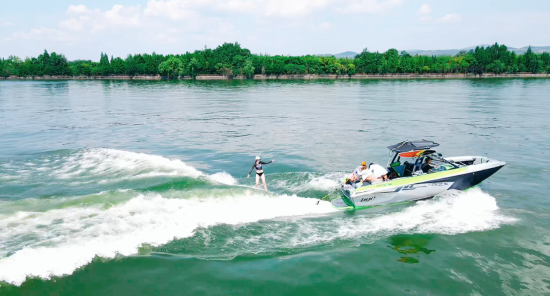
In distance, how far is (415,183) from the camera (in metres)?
16.4

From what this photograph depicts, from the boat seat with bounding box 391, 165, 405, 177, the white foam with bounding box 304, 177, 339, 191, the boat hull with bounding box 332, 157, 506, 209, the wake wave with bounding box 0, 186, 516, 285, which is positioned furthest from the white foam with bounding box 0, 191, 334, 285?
the boat seat with bounding box 391, 165, 405, 177

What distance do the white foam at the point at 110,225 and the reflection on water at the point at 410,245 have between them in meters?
3.53

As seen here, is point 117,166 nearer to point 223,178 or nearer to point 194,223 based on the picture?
point 223,178

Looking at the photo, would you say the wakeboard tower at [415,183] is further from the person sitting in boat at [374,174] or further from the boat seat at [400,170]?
the person sitting in boat at [374,174]

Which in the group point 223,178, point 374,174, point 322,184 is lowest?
point 322,184

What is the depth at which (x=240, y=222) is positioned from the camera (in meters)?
14.7

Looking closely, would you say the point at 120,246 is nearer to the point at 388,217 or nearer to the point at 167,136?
the point at 388,217

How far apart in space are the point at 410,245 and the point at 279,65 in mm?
158877

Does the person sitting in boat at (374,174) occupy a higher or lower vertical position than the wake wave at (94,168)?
higher

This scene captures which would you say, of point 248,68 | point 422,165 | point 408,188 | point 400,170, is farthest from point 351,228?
point 248,68

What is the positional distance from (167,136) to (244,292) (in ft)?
84.7

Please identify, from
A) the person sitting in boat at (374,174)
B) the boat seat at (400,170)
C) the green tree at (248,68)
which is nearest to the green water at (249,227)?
the person sitting in boat at (374,174)

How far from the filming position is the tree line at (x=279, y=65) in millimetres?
158125

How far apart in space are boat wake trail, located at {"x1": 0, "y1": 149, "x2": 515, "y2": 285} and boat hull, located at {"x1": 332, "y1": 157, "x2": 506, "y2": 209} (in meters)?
0.46
